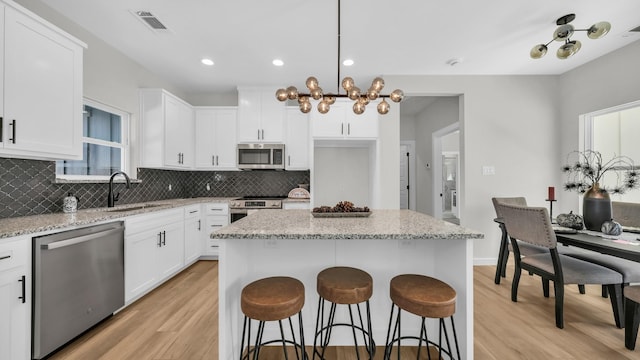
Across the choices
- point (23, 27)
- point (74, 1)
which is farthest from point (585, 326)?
point (74, 1)

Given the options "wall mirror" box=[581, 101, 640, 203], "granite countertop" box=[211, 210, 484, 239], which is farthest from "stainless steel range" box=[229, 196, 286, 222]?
"wall mirror" box=[581, 101, 640, 203]

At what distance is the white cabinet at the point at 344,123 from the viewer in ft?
12.0

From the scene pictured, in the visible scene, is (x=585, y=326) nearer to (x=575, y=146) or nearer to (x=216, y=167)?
(x=575, y=146)

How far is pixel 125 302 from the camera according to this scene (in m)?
2.24

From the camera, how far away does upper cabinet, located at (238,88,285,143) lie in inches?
153

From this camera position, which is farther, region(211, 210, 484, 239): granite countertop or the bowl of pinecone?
the bowl of pinecone

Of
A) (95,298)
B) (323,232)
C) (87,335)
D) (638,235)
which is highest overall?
(323,232)

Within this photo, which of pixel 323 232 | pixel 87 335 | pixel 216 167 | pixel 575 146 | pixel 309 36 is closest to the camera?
pixel 323 232

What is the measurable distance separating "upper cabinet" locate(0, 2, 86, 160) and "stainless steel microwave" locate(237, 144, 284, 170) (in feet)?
6.42

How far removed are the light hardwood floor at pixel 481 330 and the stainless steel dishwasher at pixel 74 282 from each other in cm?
16

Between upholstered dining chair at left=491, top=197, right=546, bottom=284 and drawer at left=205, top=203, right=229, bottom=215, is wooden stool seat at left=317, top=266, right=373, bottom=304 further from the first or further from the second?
drawer at left=205, top=203, right=229, bottom=215

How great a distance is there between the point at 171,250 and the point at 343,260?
2.23m

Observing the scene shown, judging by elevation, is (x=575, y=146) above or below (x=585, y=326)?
above

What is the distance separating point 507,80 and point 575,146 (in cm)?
124
